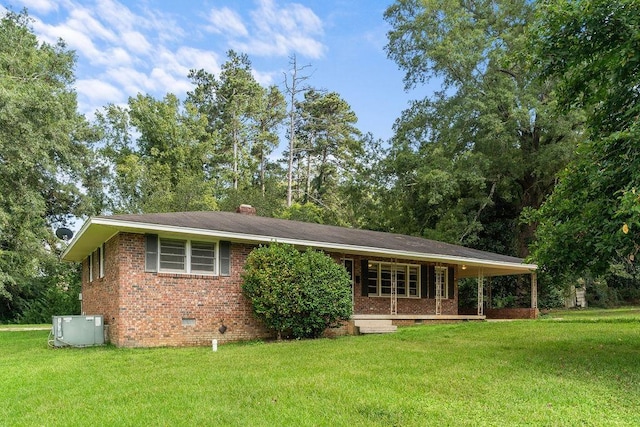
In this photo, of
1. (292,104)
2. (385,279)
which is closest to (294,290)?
(385,279)

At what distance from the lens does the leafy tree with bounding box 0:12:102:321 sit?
66.7 ft

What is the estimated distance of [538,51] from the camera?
7.92 m

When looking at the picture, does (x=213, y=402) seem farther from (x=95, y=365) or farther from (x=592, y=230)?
(x=592, y=230)

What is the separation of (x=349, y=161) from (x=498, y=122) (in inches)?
737

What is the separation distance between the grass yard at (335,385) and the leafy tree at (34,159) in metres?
13.3

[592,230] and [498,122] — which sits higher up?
[498,122]

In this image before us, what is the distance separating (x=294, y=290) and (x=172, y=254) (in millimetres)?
3018

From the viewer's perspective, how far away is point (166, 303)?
443 inches

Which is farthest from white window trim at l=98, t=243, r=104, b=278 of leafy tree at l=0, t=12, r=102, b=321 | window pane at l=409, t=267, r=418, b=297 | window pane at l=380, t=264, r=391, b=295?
window pane at l=409, t=267, r=418, b=297

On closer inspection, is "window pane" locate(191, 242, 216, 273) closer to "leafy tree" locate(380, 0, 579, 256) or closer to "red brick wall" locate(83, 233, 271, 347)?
"red brick wall" locate(83, 233, 271, 347)

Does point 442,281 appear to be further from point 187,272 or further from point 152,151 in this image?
point 152,151

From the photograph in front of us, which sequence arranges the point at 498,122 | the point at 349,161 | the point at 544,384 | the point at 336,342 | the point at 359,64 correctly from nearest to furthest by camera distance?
1. the point at 544,384
2. the point at 336,342
3. the point at 498,122
4. the point at 359,64
5. the point at 349,161

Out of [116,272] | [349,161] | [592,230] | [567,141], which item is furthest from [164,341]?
[349,161]

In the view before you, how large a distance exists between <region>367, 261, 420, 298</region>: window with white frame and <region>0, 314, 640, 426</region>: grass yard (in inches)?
211
